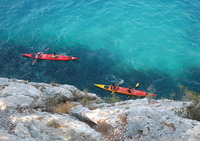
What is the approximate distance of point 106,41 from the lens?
25.5 meters

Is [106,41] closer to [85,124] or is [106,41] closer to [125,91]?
[125,91]

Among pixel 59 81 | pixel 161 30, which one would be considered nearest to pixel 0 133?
pixel 59 81

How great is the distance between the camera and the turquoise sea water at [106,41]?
69.2ft

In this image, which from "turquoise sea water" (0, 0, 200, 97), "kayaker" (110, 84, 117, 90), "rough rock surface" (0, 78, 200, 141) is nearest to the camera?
"rough rock surface" (0, 78, 200, 141)

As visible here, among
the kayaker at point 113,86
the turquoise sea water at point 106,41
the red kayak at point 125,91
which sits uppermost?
the turquoise sea water at point 106,41

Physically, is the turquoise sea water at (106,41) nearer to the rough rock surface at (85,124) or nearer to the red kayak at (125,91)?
the red kayak at (125,91)

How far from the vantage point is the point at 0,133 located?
6.27m

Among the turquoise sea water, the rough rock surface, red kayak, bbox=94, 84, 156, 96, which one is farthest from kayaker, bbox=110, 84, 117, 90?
the rough rock surface

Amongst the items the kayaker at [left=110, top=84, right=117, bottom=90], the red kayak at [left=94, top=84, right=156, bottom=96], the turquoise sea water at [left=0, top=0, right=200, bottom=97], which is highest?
the turquoise sea water at [left=0, top=0, right=200, bottom=97]

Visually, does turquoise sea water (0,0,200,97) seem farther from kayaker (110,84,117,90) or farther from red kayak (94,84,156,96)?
kayaker (110,84,117,90)

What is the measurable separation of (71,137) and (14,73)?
16666 mm

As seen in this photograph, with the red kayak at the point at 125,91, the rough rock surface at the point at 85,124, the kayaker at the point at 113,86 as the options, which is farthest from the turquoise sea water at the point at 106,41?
the rough rock surface at the point at 85,124

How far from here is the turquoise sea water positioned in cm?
2108

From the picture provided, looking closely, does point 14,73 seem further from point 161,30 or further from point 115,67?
point 161,30
